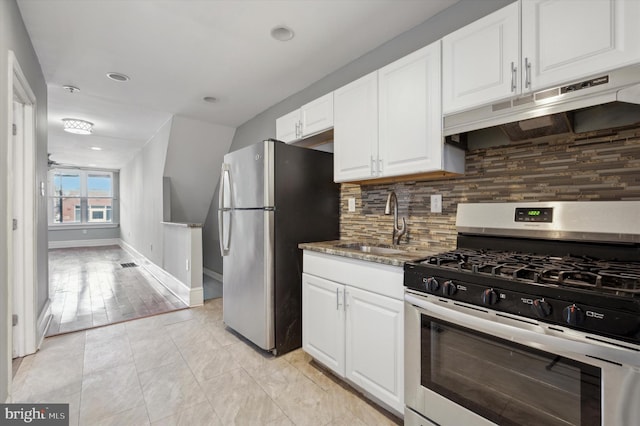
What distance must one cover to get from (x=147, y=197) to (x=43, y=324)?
3333mm

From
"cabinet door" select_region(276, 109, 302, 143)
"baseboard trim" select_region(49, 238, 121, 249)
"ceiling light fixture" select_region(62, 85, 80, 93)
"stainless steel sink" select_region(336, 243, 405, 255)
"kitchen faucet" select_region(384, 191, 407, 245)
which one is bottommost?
"baseboard trim" select_region(49, 238, 121, 249)

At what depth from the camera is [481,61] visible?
4.91ft

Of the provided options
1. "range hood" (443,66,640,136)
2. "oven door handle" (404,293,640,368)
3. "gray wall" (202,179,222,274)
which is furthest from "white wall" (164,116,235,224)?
"oven door handle" (404,293,640,368)

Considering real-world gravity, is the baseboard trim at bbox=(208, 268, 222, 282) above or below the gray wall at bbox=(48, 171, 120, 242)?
below

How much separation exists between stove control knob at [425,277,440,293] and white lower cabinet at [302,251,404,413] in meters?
0.19

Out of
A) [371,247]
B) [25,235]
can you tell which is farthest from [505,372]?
[25,235]

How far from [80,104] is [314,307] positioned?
156 inches

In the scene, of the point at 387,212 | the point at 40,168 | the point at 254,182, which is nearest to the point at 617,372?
the point at 387,212

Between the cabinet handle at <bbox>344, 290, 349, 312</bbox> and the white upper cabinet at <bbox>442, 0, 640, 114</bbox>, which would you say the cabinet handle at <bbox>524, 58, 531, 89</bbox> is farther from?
the cabinet handle at <bbox>344, 290, 349, 312</bbox>

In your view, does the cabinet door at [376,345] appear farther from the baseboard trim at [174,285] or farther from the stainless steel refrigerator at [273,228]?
the baseboard trim at [174,285]

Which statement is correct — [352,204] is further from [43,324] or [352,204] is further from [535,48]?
[43,324]

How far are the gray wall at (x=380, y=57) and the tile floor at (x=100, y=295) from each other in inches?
97.7

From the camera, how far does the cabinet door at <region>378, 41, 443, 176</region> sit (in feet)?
5.53

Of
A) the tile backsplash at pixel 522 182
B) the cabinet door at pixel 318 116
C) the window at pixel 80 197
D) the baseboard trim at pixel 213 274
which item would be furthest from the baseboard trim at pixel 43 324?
the window at pixel 80 197
